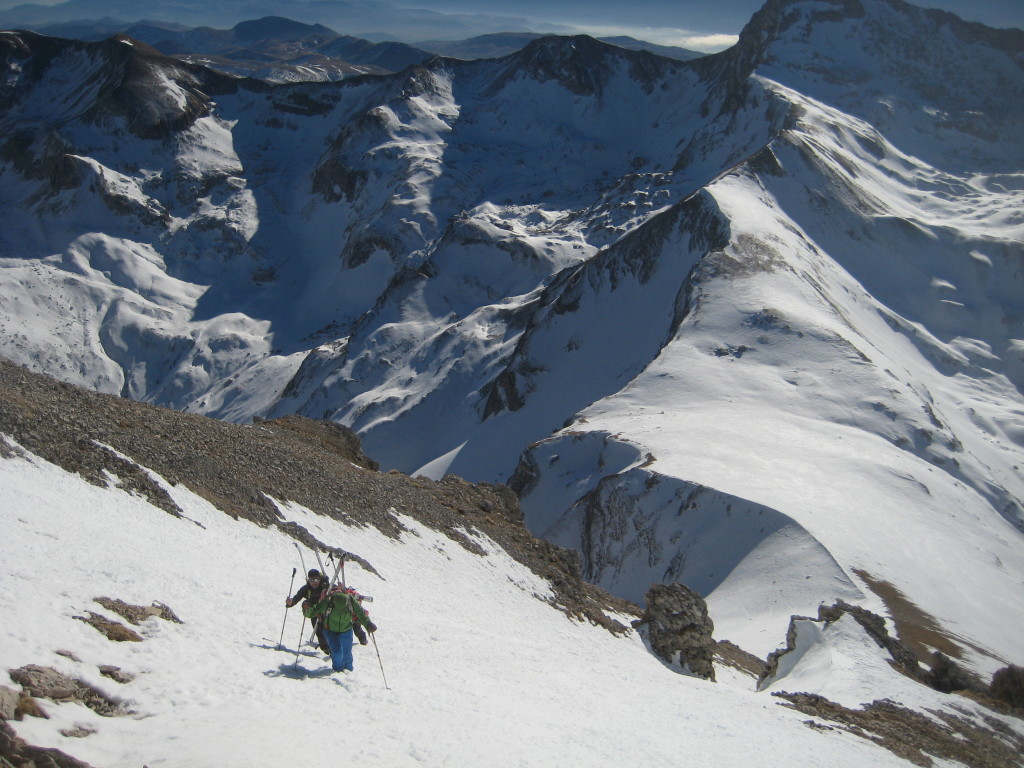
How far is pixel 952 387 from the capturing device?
84375mm

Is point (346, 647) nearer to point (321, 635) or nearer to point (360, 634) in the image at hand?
point (321, 635)

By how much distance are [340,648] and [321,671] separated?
495 mm

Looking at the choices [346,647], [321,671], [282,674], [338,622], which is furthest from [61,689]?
[346,647]

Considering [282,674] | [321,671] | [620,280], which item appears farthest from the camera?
[620,280]

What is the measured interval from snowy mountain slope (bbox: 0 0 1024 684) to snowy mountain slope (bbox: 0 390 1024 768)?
13.2 metres

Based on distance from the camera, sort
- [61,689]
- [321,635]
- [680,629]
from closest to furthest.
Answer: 1. [61,689]
2. [321,635]
3. [680,629]

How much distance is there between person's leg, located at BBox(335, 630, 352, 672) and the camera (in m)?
14.0

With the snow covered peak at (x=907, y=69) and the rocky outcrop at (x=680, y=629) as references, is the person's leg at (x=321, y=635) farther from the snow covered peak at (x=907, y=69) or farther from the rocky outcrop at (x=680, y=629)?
the snow covered peak at (x=907, y=69)

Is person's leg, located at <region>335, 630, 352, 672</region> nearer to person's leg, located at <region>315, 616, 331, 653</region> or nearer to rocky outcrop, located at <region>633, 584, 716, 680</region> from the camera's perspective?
person's leg, located at <region>315, 616, 331, 653</region>

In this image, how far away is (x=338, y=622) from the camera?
14008 mm

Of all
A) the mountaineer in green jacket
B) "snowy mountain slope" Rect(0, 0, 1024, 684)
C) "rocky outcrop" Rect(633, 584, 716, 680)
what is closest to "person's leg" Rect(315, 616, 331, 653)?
the mountaineer in green jacket

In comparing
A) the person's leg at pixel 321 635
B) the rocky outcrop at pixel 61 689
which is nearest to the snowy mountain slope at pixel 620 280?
the person's leg at pixel 321 635

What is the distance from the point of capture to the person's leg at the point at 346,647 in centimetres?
1402

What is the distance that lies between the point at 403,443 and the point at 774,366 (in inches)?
1781
